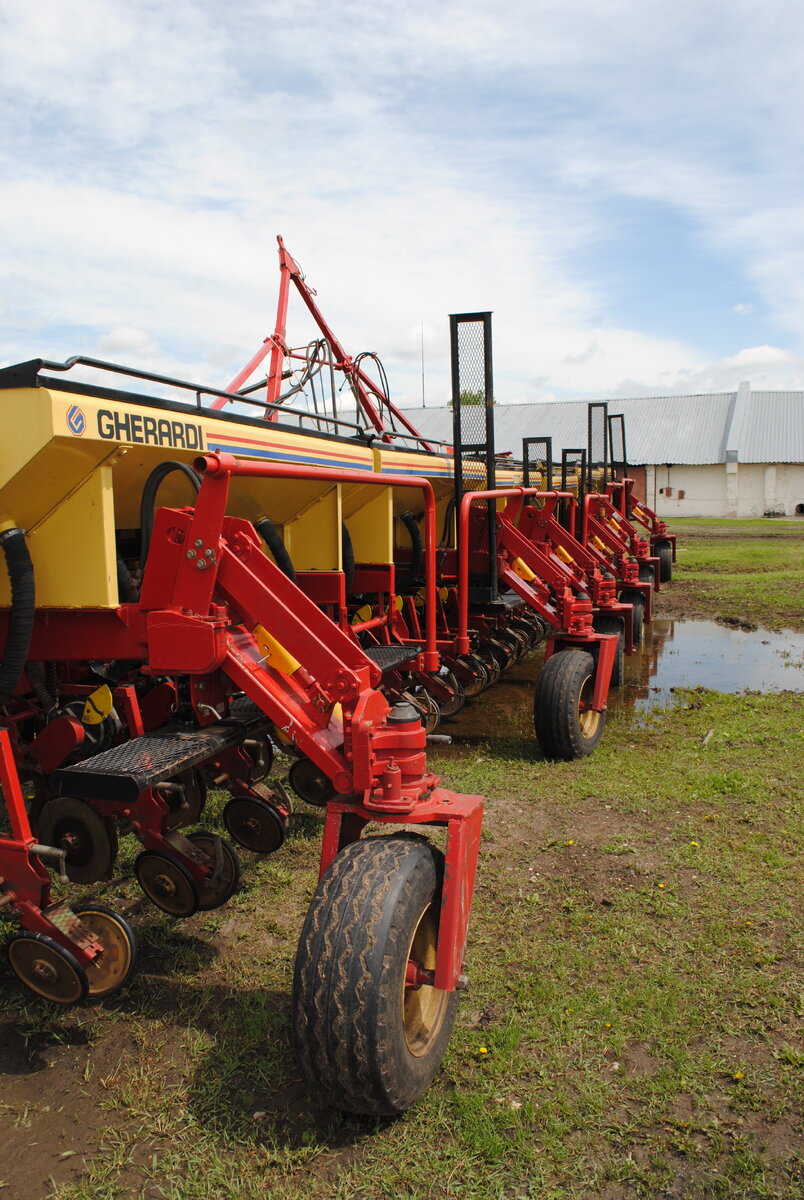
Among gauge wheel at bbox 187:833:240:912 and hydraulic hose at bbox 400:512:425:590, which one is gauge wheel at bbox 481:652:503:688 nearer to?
hydraulic hose at bbox 400:512:425:590

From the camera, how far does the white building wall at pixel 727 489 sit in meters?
37.6

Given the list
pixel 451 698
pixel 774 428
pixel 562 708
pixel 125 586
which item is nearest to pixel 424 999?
pixel 125 586

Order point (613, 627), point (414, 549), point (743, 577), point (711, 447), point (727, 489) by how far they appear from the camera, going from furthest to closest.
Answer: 1. point (711, 447)
2. point (727, 489)
3. point (743, 577)
4. point (613, 627)
5. point (414, 549)

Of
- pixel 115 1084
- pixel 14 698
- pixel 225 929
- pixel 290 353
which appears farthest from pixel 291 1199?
pixel 290 353

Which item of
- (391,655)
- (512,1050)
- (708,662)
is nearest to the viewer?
(512,1050)

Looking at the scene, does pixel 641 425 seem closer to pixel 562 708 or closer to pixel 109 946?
pixel 562 708

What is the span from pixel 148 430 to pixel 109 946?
1.91 meters

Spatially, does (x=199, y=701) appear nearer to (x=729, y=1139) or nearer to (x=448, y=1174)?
(x=448, y=1174)

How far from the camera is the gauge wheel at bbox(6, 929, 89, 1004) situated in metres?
2.85

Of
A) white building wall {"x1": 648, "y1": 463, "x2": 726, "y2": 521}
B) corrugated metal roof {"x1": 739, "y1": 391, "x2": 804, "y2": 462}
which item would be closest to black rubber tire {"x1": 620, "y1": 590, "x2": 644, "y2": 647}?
white building wall {"x1": 648, "y1": 463, "x2": 726, "y2": 521}

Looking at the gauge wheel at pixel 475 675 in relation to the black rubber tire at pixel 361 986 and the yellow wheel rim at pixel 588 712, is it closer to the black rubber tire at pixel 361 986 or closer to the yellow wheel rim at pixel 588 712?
the yellow wheel rim at pixel 588 712

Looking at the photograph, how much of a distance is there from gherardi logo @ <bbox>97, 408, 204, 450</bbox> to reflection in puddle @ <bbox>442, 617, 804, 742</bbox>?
3.82 metres

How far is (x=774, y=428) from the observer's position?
40125mm

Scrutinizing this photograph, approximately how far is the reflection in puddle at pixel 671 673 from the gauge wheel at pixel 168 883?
357 centimetres
